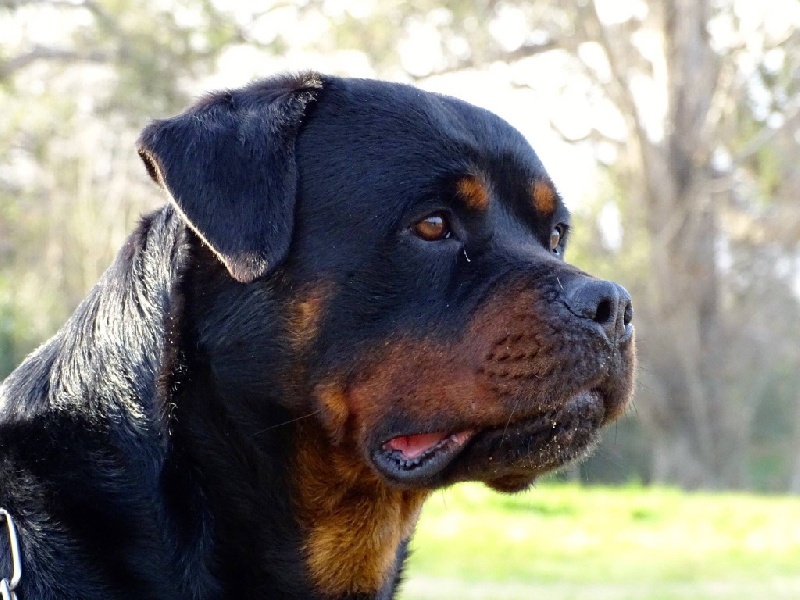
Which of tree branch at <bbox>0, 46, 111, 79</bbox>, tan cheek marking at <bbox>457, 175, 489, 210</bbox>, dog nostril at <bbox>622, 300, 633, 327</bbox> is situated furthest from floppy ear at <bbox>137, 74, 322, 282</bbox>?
tree branch at <bbox>0, 46, 111, 79</bbox>

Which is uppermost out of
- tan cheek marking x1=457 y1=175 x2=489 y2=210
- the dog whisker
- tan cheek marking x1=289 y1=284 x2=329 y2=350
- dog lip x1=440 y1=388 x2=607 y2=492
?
tan cheek marking x1=457 y1=175 x2=489 y2=210

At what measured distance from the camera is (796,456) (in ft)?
81.4

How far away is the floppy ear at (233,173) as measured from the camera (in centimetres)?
261

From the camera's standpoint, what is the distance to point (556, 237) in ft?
11.0

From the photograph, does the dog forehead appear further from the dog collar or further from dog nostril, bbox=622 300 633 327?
the dog collar

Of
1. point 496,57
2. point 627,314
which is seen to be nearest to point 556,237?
point 627,314

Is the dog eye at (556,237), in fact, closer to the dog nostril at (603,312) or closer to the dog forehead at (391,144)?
the dog forehead at (391,144)

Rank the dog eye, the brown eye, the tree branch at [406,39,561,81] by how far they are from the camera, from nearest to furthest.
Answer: the brown eye < the dog eye < the tree branch at [406,39,561,81]

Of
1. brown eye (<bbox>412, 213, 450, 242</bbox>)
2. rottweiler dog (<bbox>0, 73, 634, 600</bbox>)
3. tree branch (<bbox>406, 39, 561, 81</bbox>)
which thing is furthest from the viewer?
tree branch (<bbox>406, 39, 561, 81</bbox>)

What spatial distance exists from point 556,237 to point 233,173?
43.2 inches

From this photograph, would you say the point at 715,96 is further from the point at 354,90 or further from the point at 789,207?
the point at 354,90

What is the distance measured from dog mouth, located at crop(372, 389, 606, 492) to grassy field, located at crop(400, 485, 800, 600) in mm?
3324

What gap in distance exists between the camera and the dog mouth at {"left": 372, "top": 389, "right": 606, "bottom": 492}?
265 cm

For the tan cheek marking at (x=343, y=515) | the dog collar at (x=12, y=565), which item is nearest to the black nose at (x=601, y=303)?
the tan cheek marking at (x=343, y=515)
